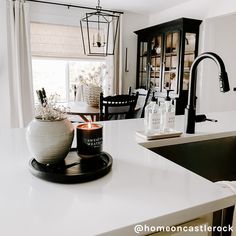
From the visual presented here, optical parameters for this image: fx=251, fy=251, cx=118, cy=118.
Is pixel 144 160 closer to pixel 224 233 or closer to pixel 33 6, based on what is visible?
pixel 224 233

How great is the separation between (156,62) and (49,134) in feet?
13.7

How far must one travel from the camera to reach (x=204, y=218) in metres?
0.69

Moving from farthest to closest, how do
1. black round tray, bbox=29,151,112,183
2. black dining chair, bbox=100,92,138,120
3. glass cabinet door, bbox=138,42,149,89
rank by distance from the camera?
glass cabinet door, bbox=138,42,149,89, black dining chair, bbox=100,92,138,120, black round tray, bbox=29,151,112,183

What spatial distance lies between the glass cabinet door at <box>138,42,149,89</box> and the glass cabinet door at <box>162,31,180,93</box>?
56 centimetres

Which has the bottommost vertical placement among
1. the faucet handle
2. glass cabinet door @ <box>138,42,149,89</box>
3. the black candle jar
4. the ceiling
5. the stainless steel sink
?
the stainless steel sink

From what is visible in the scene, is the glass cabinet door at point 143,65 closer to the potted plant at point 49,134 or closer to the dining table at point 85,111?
the dining table at point 85,111

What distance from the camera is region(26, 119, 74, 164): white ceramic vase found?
80 centimetres

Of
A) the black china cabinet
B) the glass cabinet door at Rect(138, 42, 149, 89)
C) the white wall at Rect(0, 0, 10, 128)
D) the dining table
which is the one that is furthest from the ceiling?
the dining table

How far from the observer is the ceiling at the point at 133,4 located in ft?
13.9

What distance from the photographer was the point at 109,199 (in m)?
0.66

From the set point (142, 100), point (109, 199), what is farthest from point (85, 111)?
point (109, 199)

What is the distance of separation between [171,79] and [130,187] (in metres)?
3.85

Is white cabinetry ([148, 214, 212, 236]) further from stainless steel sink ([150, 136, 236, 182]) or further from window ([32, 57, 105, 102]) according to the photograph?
window ([32, 57, 105, 102])

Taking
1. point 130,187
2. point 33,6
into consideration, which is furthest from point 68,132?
point 33,6
